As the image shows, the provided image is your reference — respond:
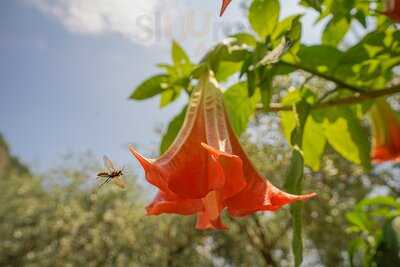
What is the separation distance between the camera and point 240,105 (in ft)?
2.20

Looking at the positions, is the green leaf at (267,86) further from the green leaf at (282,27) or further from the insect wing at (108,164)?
the insect wing at (108,164)

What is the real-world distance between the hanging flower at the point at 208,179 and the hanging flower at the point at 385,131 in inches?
16.6

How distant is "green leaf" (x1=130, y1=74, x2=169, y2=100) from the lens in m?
0.68

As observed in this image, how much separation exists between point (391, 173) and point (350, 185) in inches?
44.2

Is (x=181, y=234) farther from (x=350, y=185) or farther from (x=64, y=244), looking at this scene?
(x=350, y=185)

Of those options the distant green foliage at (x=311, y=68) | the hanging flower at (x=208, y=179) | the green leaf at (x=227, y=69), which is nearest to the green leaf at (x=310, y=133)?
the distant green foliage at (x=311, y=68)

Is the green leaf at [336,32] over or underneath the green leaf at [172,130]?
over

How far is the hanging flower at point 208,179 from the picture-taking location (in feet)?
1.26

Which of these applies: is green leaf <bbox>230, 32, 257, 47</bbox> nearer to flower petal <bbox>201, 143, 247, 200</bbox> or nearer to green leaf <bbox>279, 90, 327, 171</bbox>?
green leaf <bbox>279, 90, 327, 171</bbox>

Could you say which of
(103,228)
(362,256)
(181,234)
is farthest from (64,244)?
(362,256)

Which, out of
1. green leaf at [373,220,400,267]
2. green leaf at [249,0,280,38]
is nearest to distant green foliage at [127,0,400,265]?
green leaf at [249,0,280,38]

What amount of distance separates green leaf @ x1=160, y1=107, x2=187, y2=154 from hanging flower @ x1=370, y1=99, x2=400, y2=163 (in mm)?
383

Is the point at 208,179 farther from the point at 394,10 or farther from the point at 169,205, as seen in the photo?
the point at 394,10

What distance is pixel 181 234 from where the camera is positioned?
1001 centimetres
